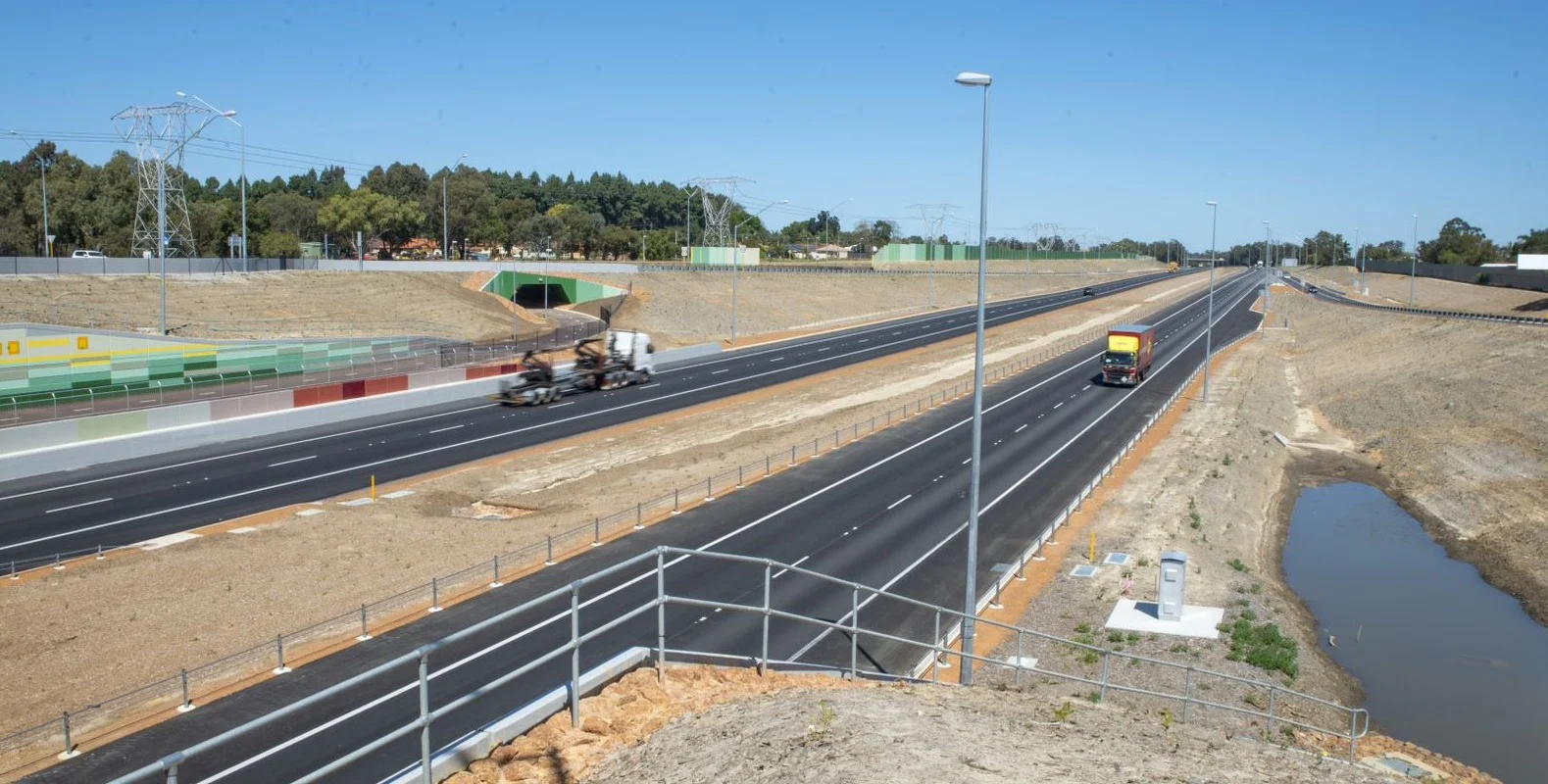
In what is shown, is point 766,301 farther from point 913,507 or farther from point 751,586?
point 751,586

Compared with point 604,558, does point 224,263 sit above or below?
above

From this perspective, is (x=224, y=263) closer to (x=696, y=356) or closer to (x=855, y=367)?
(x=696, y=356)

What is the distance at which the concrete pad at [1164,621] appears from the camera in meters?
25.5

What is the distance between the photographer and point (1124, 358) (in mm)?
65375

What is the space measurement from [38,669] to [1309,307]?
124 metres

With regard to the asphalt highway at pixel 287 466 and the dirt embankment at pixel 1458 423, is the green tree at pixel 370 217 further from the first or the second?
the dirt embankment at pixel 1458 423

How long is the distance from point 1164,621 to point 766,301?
85465 millimetres

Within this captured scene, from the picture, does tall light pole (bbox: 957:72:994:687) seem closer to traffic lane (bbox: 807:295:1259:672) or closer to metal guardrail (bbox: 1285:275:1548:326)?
traffic lane (bbox: 807:295:1259:672)

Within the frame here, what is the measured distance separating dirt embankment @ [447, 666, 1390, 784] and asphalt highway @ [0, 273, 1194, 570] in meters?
23.9

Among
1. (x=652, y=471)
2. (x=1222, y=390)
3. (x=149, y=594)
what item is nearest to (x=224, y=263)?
(x=652, y=471)

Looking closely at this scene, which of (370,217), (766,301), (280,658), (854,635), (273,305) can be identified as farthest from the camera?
(370,217)

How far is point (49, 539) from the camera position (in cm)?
2980

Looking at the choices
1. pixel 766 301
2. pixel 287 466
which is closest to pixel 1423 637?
pixel 287 466

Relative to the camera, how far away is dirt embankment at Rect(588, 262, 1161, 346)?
9250 centimetres
